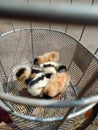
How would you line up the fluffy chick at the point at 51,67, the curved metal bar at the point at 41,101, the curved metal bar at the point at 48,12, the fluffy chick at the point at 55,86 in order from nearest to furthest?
the curved metal bar at the point at 48,12, the curved metal bar at the point at 41,101, the fluffy chick at the point at 55,86, the fluffy chick at the point at 51,67

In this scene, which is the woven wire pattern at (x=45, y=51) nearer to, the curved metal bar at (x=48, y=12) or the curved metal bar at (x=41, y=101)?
the curved metal bar at (x=41, y=101)

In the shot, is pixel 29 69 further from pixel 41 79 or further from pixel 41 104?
pixel 41 104

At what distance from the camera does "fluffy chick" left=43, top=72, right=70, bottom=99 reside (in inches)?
38.1

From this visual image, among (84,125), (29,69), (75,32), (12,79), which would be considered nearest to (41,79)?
(29,69)

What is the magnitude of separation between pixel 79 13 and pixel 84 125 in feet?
3.15

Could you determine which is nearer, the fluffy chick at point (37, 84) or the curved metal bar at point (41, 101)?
the curved metal bar at point (41, 101)

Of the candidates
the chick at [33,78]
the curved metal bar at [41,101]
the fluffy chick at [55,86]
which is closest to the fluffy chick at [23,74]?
the chick at [33,78]

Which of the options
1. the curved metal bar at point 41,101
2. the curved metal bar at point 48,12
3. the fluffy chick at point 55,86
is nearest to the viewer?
the curved metal bar at point 48,12

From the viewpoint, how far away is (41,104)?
1.92 ft

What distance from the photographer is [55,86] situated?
38.2 inches

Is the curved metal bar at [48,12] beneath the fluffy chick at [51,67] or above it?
above

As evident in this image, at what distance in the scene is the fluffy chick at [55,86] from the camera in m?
0.97

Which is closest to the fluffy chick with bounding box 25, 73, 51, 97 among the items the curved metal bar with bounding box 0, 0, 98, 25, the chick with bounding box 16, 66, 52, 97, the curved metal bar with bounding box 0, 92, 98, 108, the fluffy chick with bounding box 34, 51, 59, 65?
the chick with bounding box 16, 66, 52, 97

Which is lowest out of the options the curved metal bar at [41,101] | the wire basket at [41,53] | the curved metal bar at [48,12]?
the wire basket at [41,53]
